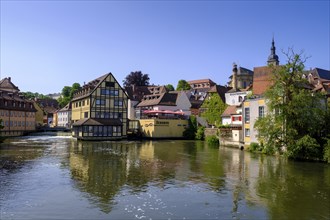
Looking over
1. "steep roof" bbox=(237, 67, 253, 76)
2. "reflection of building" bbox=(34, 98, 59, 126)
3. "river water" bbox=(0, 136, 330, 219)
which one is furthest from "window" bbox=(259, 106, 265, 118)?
"reflection of building" bbox=(34, 98, 59, 126)

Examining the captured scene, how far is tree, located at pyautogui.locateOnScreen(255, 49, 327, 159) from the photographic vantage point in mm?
32688

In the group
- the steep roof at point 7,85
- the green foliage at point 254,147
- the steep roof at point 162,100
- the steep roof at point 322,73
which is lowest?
the green foliage at point 254,147

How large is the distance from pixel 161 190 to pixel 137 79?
296ft

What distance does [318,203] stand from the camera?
16.4m

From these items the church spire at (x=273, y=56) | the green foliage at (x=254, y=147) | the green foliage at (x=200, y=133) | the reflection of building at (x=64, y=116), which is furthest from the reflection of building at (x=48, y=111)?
the green foliage at (x=254, y=147)

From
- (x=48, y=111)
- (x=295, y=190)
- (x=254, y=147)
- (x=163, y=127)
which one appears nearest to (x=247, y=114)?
(x=254, y=147)

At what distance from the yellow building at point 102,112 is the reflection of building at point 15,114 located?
1333 cm

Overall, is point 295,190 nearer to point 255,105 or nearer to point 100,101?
point 255,105

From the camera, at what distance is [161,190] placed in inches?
742

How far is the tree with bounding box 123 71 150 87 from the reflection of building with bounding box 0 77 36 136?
3867 cm

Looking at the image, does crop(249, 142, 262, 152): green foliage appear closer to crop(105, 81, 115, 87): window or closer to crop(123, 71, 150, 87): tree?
crop(105, 81, 115, 87): window

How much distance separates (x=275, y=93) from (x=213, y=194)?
19.8 metres

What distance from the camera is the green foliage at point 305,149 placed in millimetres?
31000

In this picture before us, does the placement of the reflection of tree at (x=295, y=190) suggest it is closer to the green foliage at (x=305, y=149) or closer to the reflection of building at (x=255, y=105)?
the green foliage at (x=305, y=149)
